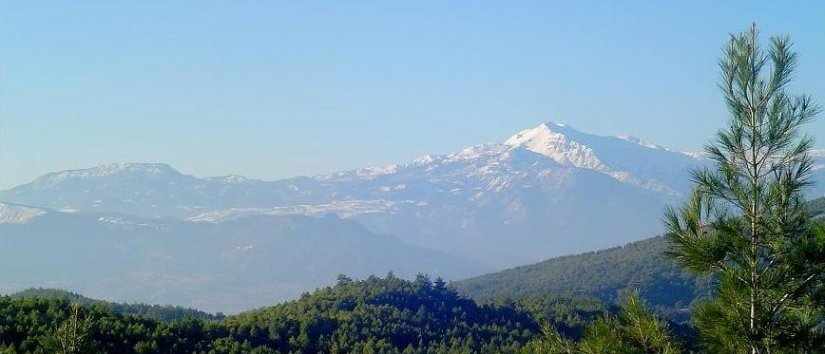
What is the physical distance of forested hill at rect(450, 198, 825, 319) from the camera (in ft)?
405

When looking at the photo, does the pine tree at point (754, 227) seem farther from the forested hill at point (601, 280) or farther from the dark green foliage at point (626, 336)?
the forested hill at point (601, 280)

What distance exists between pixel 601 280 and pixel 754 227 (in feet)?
438

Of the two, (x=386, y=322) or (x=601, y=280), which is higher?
(x=386, y=322)

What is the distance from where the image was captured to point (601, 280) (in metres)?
140

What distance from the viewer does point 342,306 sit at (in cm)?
7144

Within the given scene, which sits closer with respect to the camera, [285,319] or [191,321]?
[191,321]

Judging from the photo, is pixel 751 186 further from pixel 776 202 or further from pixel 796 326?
pixel 796 326

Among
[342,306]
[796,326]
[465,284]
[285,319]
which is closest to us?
[796,326]

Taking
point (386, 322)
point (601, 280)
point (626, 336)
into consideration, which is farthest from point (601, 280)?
point (626, 336)

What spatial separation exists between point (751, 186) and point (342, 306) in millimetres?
62533

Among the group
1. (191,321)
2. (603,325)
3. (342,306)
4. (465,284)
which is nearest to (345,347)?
(191,321)

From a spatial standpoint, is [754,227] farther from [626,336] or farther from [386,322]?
[386,322]

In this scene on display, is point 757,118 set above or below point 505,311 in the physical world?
above

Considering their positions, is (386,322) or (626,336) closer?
(626,336)
